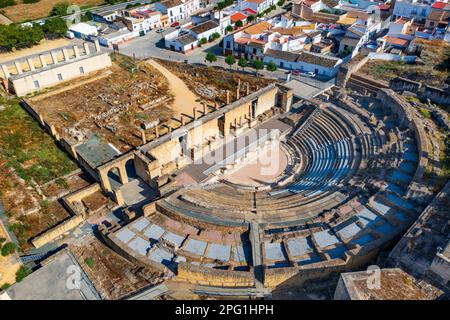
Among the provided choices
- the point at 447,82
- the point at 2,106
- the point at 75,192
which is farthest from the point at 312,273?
the point at 2,106

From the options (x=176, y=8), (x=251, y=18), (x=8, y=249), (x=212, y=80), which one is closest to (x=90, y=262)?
(x=8, y=249)

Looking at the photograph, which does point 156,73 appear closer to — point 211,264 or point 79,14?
point 79,14

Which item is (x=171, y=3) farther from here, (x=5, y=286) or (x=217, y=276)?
(x=217, y=276)

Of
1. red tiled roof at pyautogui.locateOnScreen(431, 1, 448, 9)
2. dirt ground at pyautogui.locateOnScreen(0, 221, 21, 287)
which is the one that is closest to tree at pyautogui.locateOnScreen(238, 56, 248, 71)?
red tiled roof at pyautogui.locateOnScreen(431, 1, 448, 9)

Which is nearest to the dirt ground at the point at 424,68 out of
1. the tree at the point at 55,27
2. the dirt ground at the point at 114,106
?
the dirt ground at the point at 114,106

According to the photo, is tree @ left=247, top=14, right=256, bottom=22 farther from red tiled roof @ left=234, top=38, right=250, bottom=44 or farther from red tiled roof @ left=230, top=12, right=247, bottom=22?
red tiled roof @ left=234, top=38, right=250, bottom=44
